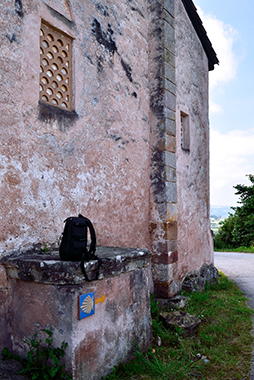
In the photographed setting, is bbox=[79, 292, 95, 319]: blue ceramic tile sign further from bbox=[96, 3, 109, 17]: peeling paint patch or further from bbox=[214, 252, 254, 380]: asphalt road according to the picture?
bbox=[214, 252, 254, 380]: asphalt road

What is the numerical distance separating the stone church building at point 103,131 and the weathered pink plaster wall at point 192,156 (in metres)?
0.04

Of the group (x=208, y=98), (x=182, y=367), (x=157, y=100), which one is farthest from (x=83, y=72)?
(x=208, y=98)

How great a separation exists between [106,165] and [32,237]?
153 centimetres

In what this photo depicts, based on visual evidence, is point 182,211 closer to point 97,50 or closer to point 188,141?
point 188,141

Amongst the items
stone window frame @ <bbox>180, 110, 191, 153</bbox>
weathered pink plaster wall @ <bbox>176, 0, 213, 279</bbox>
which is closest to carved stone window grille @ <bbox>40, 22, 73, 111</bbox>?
weathered pink plaster wall @ <bbox>176, 0, 213, 279</bbox>

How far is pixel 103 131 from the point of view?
452 centimetres

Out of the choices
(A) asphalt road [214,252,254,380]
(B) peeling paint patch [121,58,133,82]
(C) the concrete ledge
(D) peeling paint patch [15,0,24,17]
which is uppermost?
(B) peeling paint patch [121,58,133,82]

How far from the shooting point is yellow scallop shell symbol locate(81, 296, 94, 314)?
9.33ft

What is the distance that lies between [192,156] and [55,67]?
3.79 meters

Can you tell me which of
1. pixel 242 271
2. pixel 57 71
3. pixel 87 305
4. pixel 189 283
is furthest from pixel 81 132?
pixel 242 271

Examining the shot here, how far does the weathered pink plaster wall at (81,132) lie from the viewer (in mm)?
3287

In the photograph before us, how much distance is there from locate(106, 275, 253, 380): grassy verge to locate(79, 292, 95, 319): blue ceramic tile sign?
69 cm

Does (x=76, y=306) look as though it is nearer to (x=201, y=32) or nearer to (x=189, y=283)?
(x=189, y=283)

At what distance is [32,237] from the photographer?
3.43 m
